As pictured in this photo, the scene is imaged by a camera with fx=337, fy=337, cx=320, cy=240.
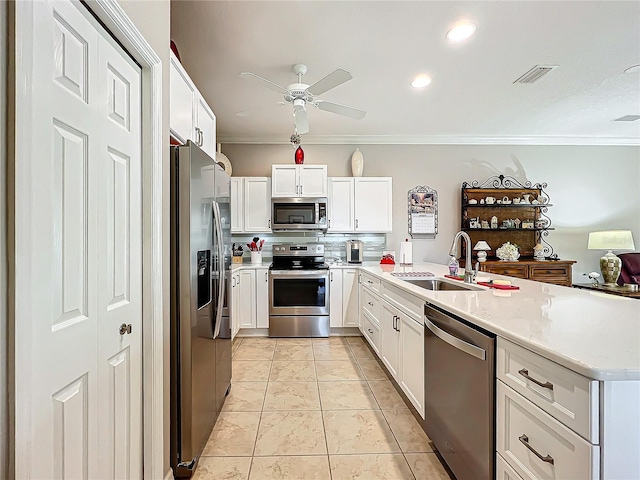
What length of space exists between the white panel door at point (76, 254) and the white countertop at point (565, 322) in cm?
135

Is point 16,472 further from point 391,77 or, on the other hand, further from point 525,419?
point 391,77

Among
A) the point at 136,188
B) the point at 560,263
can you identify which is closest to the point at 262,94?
the point at 136,188

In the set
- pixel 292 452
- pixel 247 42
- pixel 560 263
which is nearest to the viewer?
pixel 292 452

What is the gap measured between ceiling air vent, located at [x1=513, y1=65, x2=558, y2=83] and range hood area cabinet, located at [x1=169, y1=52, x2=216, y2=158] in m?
2.71

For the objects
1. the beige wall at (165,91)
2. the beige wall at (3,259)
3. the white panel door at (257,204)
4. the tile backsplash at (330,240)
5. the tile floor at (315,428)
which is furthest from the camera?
the tile backsplash at (330,240)

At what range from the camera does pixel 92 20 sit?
1091mm

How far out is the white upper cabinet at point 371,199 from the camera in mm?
4461

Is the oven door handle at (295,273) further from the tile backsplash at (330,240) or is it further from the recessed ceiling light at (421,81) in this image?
the recessed ceiling light at (421,81)

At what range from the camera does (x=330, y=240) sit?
4.74 metres

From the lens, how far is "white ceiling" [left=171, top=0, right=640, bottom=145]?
83.0 inches

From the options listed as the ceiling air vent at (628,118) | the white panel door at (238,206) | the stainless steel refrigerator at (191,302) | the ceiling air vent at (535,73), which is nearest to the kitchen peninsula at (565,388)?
the stainless steel refrigerator at (191,302)

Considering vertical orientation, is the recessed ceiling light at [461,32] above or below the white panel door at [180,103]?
above

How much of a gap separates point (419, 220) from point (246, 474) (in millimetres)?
3897

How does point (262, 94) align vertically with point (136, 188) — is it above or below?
above
